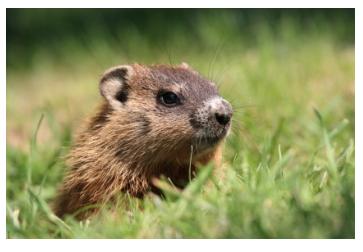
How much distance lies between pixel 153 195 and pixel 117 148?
51 cm

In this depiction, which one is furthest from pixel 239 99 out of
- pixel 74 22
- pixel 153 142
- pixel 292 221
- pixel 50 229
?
pixel 74 22

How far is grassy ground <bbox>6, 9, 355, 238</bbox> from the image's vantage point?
10.6ft

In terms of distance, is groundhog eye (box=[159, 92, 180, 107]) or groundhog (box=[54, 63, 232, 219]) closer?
groundhog (box=[54, 63, 232, 219])

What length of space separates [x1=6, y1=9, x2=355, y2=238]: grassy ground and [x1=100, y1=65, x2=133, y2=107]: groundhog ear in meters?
0.58

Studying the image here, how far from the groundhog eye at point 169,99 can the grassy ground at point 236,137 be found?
0.51m

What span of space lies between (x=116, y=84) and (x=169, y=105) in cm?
50

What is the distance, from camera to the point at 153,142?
170 inches

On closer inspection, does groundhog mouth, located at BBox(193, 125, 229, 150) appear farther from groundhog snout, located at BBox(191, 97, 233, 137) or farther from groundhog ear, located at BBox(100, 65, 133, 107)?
groundhog ear, located at BBox(100, 65, 133, 107)

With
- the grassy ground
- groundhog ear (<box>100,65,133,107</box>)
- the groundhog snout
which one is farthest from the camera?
groundhog ear (<box>100,65,133,107</box>)

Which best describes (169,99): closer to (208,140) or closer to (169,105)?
(169,105)

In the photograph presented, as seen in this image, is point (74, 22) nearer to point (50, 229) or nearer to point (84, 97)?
point (84, 97)

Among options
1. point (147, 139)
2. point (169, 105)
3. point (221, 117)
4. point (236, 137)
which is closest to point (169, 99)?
point (169, 105)

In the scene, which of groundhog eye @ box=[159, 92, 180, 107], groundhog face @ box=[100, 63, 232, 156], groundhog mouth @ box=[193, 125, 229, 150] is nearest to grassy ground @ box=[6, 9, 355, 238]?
groundhog mouth @ box=[193, 125, 229, 150]

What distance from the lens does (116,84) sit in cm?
477
